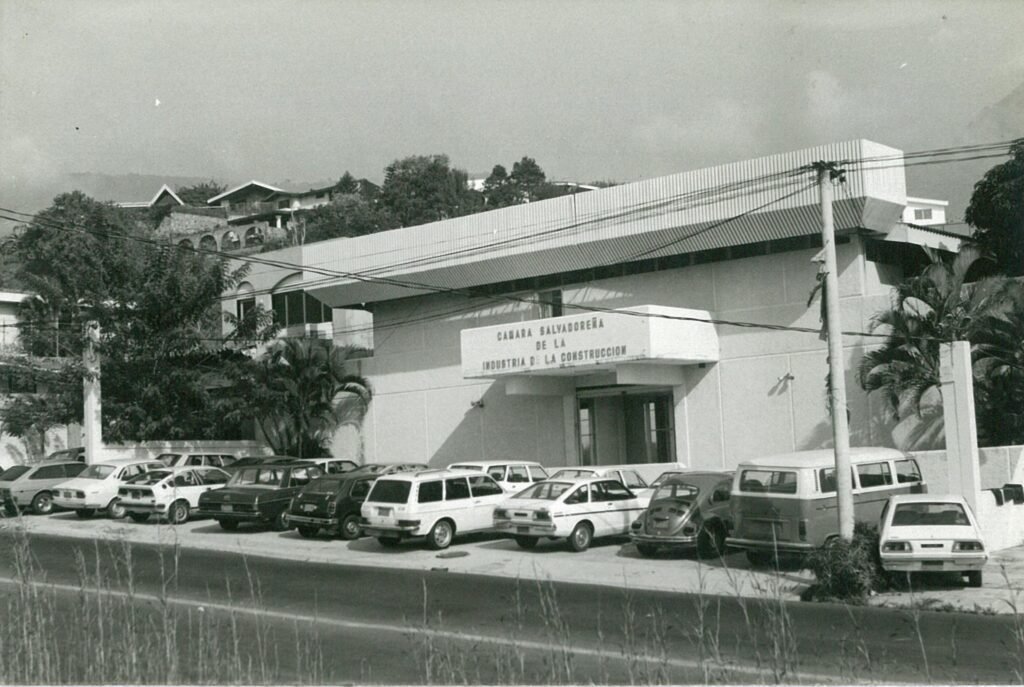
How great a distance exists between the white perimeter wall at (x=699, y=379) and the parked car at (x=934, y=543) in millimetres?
9199

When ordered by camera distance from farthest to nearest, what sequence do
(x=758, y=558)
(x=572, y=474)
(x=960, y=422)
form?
(x=572, y=474), (x=960, y=422), (x=758, y=558)

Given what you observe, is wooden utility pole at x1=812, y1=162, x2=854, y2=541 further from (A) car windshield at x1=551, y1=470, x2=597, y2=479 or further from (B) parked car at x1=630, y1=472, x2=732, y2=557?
(A) car windshield at x1=551, y1=470, x2=597, y2=479

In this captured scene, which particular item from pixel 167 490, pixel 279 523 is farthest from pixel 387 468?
pixel 167 490

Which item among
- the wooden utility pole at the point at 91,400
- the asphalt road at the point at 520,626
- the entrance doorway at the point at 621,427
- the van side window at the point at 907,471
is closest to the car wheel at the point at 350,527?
the asphalt road at the point at 520,626

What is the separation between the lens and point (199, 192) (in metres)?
127

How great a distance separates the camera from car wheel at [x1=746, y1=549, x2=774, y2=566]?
2120 cm

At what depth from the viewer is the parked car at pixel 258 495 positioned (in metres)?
27.5

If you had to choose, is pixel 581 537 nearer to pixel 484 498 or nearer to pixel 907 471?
pixel 484 498

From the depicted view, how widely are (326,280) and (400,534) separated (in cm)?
1629

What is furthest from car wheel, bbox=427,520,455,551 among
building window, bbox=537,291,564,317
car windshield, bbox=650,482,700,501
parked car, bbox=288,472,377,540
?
building window, bbox=537,291,564,317

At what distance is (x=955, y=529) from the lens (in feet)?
61.0

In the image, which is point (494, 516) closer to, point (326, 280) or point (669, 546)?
point (669, 546)

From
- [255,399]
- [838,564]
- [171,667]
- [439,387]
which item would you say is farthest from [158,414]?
[171,667]

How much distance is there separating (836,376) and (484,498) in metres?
8.83
